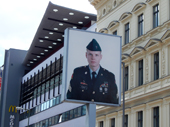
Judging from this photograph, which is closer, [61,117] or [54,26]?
[61,117]

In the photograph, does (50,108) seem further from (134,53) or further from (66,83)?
(66,83)

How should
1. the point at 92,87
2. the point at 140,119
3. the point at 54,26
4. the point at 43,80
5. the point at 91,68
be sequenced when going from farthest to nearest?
the point at 43,80 → the point at 54,26 → the point at 140,119 → the point at 91,68 → the point at 92,87

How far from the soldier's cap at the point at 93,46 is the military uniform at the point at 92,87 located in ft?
4.17

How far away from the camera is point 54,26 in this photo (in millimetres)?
62438

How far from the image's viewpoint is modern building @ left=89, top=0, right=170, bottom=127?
31438mm

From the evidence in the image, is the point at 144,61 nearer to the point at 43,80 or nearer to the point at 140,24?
the point at 140,24

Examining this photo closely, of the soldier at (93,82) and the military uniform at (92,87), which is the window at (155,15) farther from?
the military uniform at (92,87)

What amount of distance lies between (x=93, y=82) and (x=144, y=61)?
973 cm

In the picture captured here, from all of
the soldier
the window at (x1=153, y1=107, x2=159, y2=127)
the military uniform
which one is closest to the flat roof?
the window at (x1=153, y1=107, x2=159, y2=127)

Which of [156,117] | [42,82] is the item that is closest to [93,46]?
[156,117]

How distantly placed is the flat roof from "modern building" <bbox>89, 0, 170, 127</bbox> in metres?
16.2

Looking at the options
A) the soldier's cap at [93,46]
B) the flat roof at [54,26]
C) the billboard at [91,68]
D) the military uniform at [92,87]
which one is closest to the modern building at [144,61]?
the billboard at [91,68]

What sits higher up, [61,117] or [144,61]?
[144,61]

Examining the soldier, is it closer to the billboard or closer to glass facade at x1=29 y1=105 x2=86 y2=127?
the billboard
